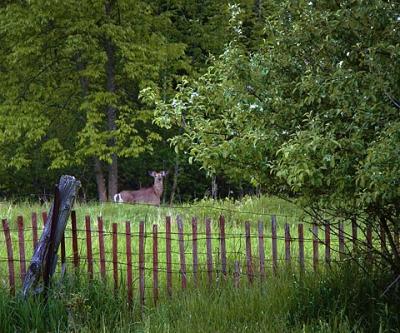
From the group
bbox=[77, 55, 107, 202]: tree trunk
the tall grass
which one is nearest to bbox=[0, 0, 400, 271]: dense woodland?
the tall grass

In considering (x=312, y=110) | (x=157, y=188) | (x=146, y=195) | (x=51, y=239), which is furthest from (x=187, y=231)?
(x=157, y=188)

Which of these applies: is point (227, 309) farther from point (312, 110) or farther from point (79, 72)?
point (79, 72)

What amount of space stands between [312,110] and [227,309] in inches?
74.9

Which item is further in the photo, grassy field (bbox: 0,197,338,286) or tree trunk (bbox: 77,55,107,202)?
tree trunk (bbox: 77,55,107,202)

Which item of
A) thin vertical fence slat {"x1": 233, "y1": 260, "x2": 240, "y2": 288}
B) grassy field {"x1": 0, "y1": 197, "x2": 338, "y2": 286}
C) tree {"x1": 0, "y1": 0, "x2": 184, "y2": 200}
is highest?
tree {"x1": 0, "y1": 0, "x2": 184, "y2": 200}

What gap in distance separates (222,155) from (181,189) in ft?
56.6

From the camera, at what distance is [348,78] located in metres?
4.57

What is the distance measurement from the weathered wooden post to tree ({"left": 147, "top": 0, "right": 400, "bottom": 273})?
125 cm

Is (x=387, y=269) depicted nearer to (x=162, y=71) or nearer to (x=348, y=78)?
(x=348, y=78)

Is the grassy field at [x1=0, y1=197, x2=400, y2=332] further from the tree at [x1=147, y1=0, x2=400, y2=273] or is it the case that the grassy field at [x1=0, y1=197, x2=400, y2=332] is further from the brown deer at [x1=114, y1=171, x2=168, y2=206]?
the brown deer at [x1=114, y1=171, x2=168, y2=206]

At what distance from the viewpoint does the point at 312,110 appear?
4.93m

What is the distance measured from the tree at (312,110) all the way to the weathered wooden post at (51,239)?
1.25 m

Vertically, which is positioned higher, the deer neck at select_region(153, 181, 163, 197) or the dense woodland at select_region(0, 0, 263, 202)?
the dense woodland at select_region(0, 0, 263, 202)

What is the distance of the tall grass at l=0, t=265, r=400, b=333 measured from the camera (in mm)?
5309
